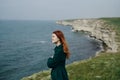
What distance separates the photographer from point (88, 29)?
164625mm

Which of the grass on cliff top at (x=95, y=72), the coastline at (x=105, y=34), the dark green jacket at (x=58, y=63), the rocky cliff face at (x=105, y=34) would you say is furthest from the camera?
the rocky cliff face at (x=105, y=34)

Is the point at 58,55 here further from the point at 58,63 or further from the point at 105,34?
the point at 105,34

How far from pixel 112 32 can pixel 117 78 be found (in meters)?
71.5

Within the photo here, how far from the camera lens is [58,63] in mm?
9305

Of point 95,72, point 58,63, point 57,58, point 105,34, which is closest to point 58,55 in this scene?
point 57,58

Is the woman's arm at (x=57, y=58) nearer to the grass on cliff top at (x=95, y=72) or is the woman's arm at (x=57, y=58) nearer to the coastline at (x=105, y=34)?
the grass on cliff top at (x=95, y=72)

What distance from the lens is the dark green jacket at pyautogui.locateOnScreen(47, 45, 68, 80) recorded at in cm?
916

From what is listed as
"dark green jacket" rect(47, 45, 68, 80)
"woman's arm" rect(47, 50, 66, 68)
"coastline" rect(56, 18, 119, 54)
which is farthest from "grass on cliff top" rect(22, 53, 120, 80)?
"coastline" rect(56, 18, 119, 54)

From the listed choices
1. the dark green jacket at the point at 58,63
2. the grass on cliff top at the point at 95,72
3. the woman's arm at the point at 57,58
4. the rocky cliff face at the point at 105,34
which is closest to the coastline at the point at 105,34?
the rocky cliff face at the point at 105,34

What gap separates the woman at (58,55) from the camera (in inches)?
361

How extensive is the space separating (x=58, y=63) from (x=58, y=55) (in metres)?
0.33

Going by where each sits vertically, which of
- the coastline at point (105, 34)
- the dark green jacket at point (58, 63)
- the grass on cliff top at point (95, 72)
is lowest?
the coastline at point (105, 34)

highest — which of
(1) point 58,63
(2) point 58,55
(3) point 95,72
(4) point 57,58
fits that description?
(2) point 58,55

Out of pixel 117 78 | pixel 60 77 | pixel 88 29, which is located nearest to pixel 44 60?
pixel 117 78
